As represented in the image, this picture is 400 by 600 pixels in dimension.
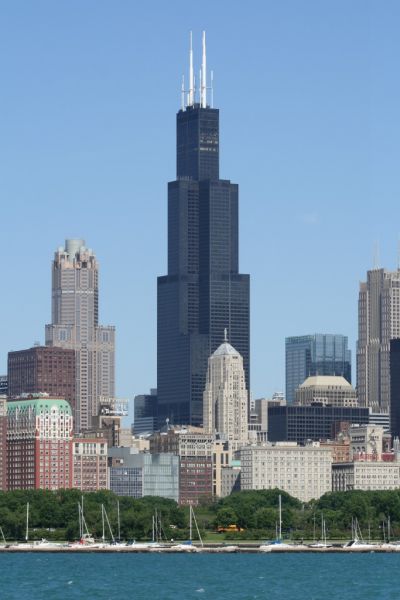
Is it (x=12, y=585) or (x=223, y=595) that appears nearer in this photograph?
(x=223, y=595)

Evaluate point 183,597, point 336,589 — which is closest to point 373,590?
point 336,589

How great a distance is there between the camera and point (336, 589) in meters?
188

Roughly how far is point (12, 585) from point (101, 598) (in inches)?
702

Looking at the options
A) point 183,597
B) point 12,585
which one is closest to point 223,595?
point 183,597

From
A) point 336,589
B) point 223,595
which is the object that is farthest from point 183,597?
point 336,589

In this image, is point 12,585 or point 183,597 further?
point 12,585

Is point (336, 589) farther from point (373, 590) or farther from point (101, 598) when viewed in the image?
point (101, 598)

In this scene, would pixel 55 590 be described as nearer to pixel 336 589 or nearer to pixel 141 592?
pixel 141 592

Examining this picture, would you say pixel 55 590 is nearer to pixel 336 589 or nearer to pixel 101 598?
pixel 101 598

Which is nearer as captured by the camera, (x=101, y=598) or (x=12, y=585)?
(x=101, y=598)

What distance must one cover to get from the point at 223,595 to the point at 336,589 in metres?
11.3

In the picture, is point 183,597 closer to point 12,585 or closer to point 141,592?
point 141,592

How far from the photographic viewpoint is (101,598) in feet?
581

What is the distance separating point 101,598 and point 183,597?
648cm
